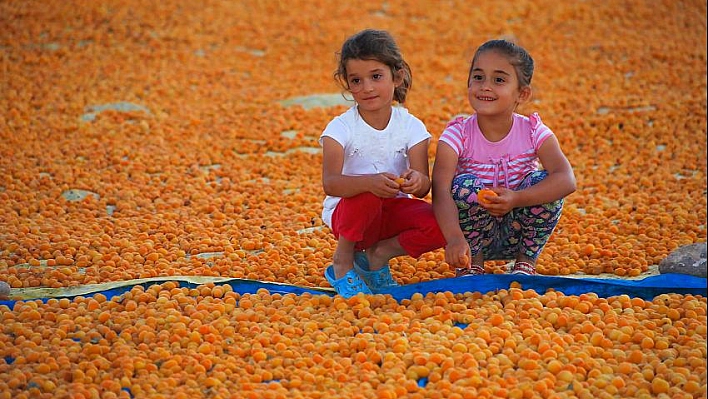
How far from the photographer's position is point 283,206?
16.7ft

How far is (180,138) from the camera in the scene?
20.8 ft

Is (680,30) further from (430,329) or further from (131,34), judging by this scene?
(430,329)

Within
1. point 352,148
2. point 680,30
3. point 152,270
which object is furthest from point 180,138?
point 680,30

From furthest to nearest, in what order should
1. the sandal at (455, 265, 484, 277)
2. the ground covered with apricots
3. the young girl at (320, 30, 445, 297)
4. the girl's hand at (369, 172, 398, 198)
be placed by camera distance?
the sandal at (455, 265, 484, 277), the young girl at (320, 30, 445, 297), the girl's hand at (369, 172, 398, 198), the ground covered with apricots

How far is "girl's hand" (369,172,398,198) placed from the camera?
11.0 ft

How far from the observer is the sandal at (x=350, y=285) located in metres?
3.55

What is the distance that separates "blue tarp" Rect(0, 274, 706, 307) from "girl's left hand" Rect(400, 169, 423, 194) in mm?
445

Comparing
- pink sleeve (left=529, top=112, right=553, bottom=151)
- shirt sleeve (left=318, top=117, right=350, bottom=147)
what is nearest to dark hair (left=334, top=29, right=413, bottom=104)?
shirt sleeve (left=318, top=117, right=350, bottom=147)

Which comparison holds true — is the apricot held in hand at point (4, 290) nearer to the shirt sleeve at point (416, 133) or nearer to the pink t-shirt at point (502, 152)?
the shirt sleeve at point (416, 133)

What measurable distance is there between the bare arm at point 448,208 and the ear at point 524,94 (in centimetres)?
38

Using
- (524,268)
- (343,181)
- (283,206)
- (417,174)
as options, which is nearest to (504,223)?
(524,268)

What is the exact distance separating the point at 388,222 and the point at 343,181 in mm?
355

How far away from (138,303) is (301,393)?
1.01 m

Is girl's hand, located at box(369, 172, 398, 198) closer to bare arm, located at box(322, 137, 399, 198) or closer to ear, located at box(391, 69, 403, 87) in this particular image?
bare arm, located at box(322, 137, 399, 198)
